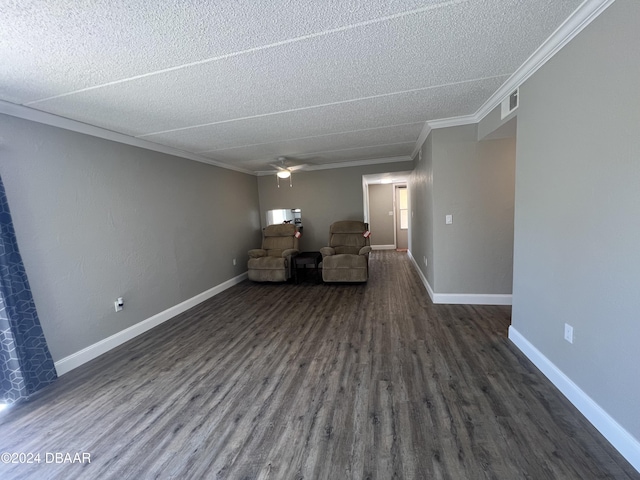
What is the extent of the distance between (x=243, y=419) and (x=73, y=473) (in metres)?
0.88

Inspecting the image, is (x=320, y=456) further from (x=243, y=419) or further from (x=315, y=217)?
(x=315, y=217)

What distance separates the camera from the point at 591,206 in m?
1.42

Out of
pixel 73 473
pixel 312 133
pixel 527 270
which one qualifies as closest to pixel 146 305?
pixel 73 473

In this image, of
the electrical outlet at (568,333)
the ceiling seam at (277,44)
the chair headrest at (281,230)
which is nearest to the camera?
the ceiling seam at (277,44)

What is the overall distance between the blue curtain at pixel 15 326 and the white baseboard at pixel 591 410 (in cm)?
386

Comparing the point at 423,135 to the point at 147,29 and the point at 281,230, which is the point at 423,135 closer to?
the point at 281,230

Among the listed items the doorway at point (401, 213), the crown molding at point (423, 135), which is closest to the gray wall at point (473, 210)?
the crown molding at point (423, 135)

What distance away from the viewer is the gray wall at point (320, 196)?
5551mm

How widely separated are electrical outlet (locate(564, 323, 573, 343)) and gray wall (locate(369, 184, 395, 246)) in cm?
627

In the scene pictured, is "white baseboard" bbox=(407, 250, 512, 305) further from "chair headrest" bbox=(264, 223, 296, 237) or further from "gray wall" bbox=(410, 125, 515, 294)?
"chair headrest" bbox=(264, 223, 296, 237)

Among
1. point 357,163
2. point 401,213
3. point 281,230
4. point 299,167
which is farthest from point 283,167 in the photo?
point 401,213

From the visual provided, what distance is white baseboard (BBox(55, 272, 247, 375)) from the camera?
236 centimetres

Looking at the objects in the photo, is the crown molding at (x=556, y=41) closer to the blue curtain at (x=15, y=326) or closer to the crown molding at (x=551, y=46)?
the crown molding at (x=551, y=46)

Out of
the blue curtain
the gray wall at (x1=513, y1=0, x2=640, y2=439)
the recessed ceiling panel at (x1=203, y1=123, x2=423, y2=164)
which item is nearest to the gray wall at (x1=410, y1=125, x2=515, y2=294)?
the recessed ceiling panel at (x1=203, y1=123, x2=423, y2=164)
